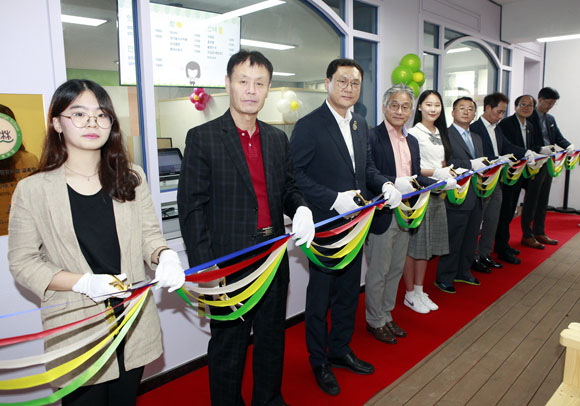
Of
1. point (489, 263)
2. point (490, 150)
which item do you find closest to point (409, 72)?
point (490, 150)

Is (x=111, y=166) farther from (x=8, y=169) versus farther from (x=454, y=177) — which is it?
(x=454, y=177)

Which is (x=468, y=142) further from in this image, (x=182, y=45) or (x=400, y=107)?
(x=182, y=45)

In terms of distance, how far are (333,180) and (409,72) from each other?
236 cm

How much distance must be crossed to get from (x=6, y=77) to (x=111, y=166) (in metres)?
0.85

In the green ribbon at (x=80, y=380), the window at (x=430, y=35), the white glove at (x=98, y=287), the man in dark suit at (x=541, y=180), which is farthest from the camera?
the man in dark suit at (x=541, y=180)

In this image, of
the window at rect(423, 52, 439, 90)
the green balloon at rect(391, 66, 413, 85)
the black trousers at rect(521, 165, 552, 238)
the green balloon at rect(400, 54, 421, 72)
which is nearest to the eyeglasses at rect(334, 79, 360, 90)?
the green balloon at rect(391, 66, 413, 85)

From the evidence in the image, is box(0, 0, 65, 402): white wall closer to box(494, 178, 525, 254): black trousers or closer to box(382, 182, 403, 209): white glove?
box(382, 182, 403, 209): white glove

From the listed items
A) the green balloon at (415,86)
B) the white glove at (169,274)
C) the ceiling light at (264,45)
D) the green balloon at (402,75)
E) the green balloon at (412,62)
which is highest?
the ceiling light at (264,45)

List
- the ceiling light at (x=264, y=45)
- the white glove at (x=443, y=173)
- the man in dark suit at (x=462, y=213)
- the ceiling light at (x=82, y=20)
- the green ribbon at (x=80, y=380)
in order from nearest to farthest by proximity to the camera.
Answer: the green ribbon at (x=80, y=380), the ceiling light at (x=82, y=20), the white glove at (x=443, y=173), the ceiling light at (x=264, y=45), the man in dark suit at (x=462, y=213)

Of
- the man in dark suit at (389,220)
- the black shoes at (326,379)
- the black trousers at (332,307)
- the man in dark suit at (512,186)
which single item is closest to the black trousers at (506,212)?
the man in dark suit at (512,186)

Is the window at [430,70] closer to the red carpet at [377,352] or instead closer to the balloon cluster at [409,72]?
the balloon cluster at [409,72]

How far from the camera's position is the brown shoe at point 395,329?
2.97 m

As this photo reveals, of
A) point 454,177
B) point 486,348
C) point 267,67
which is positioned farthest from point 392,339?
point 267,67

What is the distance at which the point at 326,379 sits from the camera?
2346 millimetres
